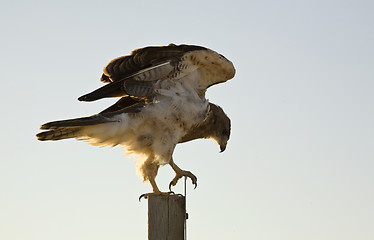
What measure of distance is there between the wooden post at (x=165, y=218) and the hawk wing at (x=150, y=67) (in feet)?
5.11

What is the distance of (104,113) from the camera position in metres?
6.36

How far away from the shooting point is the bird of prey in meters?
6.34

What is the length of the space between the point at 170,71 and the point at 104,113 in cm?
80

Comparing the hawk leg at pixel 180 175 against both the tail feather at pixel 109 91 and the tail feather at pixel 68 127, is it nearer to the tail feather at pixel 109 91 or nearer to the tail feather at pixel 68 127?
the tail feather at pixel 109 91

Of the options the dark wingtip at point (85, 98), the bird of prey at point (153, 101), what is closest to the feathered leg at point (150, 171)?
the bird of prey at point (153, 101)

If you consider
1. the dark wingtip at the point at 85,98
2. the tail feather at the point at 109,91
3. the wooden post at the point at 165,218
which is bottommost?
the wooden post at the point at 165,218

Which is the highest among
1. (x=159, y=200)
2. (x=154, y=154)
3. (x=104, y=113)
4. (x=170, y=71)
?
(x=170, y=71)

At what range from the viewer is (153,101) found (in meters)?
6.48

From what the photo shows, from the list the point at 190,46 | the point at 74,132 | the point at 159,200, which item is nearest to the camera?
the point at 159,200

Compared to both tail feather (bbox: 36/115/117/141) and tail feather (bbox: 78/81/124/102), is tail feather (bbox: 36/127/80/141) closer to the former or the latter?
tail feather (bbox: 36/115/117/141)

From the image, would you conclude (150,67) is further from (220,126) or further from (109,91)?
(220,126)

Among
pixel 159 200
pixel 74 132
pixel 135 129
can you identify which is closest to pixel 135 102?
pixel 135 129

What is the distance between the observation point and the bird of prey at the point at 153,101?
6.34m

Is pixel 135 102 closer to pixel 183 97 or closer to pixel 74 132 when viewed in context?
pixel 183 97
